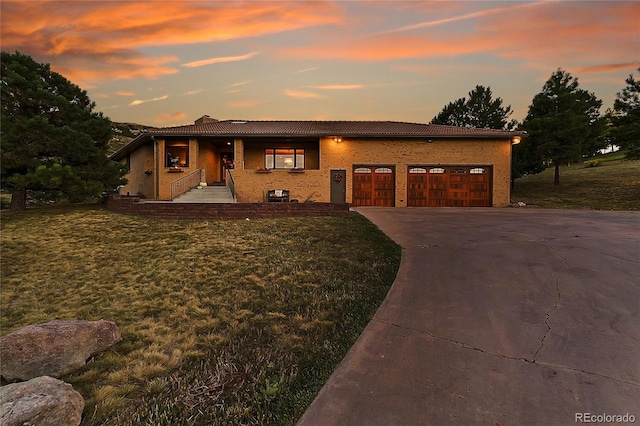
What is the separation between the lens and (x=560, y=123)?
21719 millimetres

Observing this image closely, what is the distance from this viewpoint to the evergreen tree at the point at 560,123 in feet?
71.0

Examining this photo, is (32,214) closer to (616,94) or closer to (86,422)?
(86,422)

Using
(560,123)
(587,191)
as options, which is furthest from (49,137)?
(587,191)

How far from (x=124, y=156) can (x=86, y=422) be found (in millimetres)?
25724

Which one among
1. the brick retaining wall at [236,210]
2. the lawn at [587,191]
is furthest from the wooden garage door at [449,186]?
the brick retaining wall at [236,210]

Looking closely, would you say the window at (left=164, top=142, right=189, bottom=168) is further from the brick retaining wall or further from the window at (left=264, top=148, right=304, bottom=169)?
the brick retaining wall

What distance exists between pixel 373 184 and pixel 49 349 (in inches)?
636

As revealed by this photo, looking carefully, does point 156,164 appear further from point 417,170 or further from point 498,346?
point 498,346

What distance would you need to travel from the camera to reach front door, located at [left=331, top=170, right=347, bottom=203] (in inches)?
691

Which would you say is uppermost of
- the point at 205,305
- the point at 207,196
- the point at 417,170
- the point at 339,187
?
the point at 417,170

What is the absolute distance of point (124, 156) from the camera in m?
23.4

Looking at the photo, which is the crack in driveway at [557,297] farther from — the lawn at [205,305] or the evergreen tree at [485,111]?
the evergreen tree at [485,111]

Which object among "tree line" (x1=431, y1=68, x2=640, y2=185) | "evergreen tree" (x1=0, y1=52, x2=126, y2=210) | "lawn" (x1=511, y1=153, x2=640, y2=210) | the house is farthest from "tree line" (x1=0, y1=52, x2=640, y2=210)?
"lawn" (x1=511, y1=153, x2=640, y2=210)

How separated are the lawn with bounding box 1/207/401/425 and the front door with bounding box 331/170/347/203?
25.6 ft
